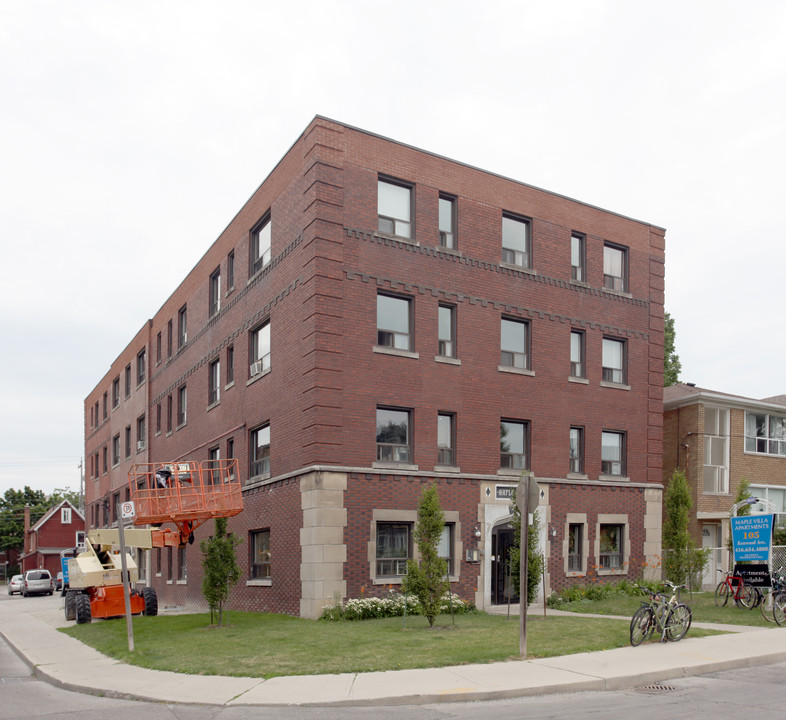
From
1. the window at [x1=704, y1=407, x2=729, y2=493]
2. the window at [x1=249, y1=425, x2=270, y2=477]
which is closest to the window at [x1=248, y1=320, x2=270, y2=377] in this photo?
the window at [x1=249, y1=425, x2=270, y2=477]

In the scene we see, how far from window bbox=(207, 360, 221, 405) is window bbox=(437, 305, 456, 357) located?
9.91 meters

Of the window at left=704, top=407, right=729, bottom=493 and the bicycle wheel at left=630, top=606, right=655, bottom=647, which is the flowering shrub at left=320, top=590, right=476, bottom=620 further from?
the window at left=704, top=407, right=729, bottom=493

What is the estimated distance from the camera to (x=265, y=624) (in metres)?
20.4

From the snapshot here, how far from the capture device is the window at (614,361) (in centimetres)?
2830

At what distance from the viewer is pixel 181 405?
35844 millimetres

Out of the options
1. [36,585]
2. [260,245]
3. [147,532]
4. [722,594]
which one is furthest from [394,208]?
[36,585]

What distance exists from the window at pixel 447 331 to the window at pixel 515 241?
9.10 ft

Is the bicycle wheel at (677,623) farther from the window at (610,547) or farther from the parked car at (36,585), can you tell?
the parked car at (36,585)

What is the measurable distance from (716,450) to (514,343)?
10.6 m

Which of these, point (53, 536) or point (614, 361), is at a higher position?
point (614, 361)

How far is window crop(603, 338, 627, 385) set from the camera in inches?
1114

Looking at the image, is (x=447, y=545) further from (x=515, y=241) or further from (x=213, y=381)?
(x=213, y=381)

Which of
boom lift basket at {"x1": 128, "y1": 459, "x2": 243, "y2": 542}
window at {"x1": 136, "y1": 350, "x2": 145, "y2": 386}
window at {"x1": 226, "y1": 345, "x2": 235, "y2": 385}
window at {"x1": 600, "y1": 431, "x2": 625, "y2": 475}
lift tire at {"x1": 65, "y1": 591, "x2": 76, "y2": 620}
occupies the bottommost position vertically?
lift tire at {"x1": 65, "y1": 591, "x2": 76, "y2": 620}

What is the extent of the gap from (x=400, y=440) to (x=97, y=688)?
40.6 ft
